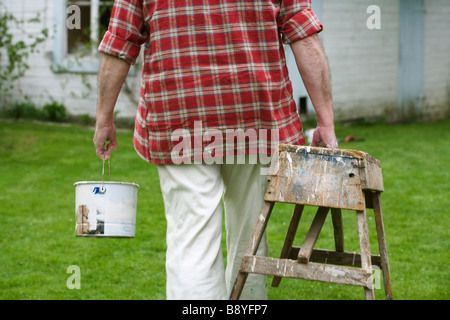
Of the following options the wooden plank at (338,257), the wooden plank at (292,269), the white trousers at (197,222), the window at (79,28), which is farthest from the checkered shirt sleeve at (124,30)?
the window at (79,28)

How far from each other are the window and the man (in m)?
9.06

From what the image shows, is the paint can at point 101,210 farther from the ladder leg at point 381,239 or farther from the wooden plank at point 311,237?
the ladder leg at point 381,239

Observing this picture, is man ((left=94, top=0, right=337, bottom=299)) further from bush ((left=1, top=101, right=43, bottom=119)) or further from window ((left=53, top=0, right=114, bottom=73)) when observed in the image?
bush ((left=1, top=101, right=43, bottom=119))

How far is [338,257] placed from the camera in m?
3.51

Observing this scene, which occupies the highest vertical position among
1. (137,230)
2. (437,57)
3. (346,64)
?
(437,57)

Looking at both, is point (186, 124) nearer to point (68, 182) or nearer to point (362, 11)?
point (68, 182)

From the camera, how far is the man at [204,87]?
8.99 ft

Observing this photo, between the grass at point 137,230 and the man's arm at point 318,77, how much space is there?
1.60 meters

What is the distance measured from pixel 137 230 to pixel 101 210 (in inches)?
104

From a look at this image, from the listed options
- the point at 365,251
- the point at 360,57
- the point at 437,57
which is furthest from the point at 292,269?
the point at 437,57

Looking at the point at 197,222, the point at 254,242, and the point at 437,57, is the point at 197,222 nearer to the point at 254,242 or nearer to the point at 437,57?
the point at 254,242

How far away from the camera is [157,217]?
6.16 meters
